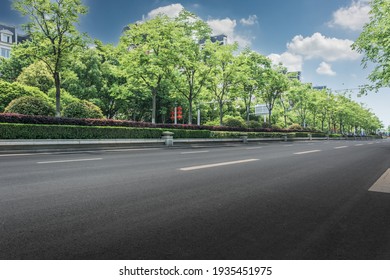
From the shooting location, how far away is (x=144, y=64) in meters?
21.5

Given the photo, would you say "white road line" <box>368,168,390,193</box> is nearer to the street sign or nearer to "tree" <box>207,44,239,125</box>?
"tree" <box>207,44,239,125</box>

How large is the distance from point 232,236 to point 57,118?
14883 millimetres

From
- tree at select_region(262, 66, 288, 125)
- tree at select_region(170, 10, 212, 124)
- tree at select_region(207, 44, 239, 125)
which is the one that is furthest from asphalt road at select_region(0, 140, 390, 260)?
tree at select_region(262, 66, 288, 125)

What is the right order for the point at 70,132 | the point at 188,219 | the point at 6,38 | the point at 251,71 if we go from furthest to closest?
the point at 6,38, the point at 251,71, the point at 70,132, the point at 188,219

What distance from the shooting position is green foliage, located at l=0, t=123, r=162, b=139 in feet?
42.2

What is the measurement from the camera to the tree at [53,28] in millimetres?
16781

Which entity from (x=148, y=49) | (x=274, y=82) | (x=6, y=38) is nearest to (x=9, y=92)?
(x=148, y=49)

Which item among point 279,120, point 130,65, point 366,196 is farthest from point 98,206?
point 279,120

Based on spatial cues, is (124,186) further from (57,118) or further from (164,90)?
(164,90)

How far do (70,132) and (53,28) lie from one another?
7.42 meters

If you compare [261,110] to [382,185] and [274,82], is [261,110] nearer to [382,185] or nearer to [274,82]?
[274,82]

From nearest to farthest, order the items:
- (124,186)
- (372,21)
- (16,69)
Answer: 1. (124,186)
2. (372,21)
3. (16,69)

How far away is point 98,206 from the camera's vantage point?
340 centimetres
